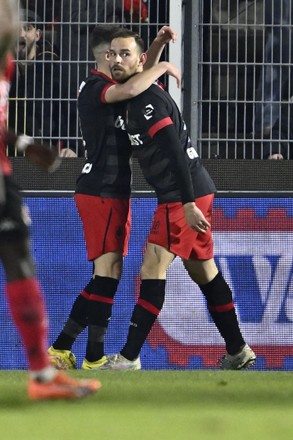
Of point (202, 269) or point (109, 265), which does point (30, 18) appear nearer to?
point (109, 265)

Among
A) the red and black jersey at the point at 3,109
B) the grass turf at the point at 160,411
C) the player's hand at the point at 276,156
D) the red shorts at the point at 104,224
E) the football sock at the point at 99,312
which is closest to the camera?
the grass turf at the point at 160,411

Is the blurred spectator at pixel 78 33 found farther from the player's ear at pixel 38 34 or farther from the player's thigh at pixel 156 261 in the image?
the player's thigh at pixel 156 261

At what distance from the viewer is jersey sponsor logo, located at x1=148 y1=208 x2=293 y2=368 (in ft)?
31.8

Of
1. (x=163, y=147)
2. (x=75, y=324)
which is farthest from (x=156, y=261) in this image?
(x=75, y=324)

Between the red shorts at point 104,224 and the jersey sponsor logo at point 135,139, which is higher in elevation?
the jersey sponsor logo at point 135,139

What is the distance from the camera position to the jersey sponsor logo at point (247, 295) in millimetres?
9688

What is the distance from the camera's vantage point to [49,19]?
10.6m

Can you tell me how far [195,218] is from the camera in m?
7.66

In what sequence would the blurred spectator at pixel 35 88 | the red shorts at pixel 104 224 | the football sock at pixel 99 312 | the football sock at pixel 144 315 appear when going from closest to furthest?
the football sock at pixel 144 315 → the football sock at pixel 99 312 → the red shorts at pixel 104 224 → the blurred spectator at pixel 35 88

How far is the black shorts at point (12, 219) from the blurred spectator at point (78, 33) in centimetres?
549

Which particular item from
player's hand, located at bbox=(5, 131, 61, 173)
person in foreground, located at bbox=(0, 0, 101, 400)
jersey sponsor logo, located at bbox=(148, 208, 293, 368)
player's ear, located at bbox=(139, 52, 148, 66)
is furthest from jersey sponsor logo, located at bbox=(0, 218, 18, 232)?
jersey sponsor logo, located at bbox=(148, 208, 293, 368)

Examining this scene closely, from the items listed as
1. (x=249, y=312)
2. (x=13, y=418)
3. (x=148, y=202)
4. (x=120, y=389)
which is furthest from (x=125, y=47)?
(x=13, y=418)

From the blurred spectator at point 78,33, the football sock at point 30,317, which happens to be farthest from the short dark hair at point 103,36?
the football sock at point 30,317

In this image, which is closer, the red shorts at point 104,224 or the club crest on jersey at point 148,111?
the club crest on jersey at point 148,111
